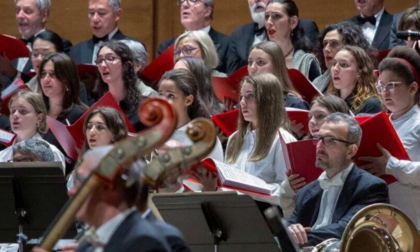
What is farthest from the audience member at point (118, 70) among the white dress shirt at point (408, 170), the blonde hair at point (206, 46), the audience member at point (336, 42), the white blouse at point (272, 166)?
the white dress shirt at point (408, 170)

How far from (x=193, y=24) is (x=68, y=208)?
4822 millimetres

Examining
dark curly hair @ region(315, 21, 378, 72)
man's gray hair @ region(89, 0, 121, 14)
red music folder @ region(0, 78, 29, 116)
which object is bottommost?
red music folder @ region(0, 78, 29, 116)

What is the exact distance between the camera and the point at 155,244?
7.00 ft

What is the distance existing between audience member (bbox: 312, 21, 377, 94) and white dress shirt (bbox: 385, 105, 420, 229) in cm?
104

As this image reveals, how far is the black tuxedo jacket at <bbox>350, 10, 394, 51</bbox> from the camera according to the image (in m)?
6.24

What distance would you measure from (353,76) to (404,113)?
0.63m

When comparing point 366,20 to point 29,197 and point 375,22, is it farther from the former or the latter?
point 29,197

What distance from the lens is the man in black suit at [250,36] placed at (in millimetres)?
6496

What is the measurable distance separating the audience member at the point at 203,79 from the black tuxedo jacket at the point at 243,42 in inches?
30.7

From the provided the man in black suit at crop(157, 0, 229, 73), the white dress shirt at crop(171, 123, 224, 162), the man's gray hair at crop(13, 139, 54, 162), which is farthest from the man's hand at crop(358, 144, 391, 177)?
the man in black suit at crop(157, 0, 229, 73)

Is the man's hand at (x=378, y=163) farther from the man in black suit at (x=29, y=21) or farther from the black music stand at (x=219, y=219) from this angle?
the man in black suit at (x=29, y=21)

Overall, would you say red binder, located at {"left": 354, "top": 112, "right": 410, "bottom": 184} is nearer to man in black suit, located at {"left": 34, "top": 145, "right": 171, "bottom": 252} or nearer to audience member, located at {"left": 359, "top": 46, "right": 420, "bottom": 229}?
audience member, located at {"left": 359, "top": 46, "right": 420, "bottom": 229}

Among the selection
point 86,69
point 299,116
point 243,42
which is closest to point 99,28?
point 86,69

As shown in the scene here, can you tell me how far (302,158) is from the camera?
440cm
